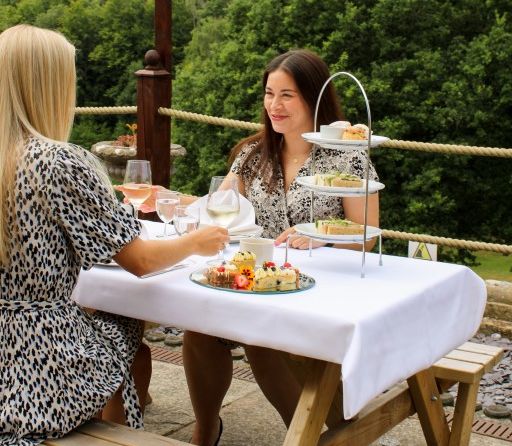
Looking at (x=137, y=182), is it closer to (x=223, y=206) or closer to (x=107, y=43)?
(x=223, y=206)

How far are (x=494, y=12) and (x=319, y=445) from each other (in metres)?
16.4

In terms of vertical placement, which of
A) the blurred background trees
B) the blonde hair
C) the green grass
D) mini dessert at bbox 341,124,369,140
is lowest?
the green grass

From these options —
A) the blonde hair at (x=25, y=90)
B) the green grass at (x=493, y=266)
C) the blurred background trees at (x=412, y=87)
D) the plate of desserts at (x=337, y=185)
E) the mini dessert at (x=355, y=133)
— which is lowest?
the green grass at (x=493, y=266)

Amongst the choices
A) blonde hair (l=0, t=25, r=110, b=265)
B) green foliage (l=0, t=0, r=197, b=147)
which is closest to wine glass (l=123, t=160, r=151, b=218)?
blonde hair (l=0, t=25, r=110, b=265)

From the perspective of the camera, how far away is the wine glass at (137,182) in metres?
2.92

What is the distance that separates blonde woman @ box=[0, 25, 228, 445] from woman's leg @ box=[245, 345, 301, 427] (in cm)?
70

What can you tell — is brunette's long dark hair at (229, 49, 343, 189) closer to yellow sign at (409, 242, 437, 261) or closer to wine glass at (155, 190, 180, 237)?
yellow sign at (409, 242, 437, 261)

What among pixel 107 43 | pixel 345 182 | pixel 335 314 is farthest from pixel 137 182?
pixel 107 43

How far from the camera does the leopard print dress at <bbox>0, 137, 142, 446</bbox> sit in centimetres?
225

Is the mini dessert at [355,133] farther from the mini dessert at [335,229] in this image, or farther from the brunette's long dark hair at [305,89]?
the brunette's long dark hair at [305,89]

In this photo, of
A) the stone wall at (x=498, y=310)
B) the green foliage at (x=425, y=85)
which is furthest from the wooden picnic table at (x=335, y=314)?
A: the green foliage at (x=425, y=85)

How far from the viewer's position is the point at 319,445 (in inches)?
101

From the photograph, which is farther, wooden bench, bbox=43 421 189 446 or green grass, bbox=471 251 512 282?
green grass, bbox=471 251 512 282

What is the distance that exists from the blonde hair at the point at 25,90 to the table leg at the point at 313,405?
0.77 meters
